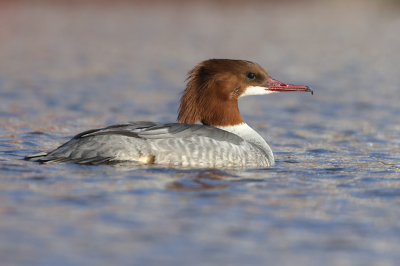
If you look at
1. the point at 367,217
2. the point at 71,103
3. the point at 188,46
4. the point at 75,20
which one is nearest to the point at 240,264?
the point at 367,217

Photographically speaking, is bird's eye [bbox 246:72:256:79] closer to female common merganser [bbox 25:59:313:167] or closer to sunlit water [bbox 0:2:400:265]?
female common merganser [bbox 25:59:313:167]

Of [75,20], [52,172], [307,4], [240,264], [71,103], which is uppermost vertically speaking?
[307,4]

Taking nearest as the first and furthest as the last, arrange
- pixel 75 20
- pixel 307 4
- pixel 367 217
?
pixel 367 217 < pixel 75 20 < pixel 307 4

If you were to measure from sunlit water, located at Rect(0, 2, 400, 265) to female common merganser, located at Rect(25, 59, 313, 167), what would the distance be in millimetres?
→ 235

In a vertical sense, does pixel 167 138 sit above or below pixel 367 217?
above

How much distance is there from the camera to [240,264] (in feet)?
14.5

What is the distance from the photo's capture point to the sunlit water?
473 centimetres

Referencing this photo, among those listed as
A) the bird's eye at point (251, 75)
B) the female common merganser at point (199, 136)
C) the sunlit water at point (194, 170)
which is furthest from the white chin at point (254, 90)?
the sunlit water at point (194, 170)

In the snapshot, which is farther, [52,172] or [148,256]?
[52,172]

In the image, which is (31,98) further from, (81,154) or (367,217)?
(367,217)

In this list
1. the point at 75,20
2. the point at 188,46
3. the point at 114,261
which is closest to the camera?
the point at 114,261

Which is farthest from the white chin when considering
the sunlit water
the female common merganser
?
the sunlit water

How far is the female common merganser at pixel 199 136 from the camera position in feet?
22.8

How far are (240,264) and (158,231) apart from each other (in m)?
0.85
